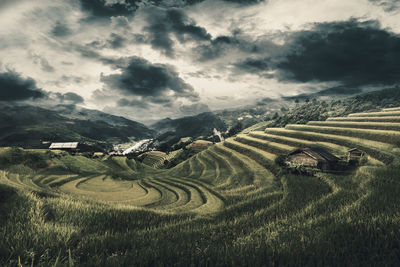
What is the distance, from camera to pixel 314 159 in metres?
30.3

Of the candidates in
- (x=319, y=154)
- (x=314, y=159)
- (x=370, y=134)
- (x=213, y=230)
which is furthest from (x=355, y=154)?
(x=213, y=230)

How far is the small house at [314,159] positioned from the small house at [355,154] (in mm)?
1954

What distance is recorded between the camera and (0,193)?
27.1ft

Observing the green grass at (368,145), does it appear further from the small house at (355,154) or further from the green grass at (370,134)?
the green grass at (370,134)

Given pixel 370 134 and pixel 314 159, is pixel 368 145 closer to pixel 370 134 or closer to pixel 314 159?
pixel 370 134

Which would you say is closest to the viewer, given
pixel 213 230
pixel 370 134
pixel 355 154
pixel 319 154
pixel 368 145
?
pixel 213 230

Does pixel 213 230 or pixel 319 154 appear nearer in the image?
pixel 213 230

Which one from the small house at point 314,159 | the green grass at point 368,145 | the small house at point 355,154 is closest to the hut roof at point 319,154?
the small house at point 314,159

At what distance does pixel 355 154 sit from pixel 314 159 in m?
7.02

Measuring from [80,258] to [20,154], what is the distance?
122 feet

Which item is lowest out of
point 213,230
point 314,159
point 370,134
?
point 213,230

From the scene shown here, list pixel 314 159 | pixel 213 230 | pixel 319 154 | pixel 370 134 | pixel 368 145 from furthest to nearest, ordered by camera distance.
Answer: pixel 370 134 → pixel 368 145 → pixel 319 154 → pixel 314 159 → pixel 213 230

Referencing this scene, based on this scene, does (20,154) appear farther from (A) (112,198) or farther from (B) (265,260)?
(B) (265,260)

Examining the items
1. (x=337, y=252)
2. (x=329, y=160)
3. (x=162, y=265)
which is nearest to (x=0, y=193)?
(x=162, y=265)
